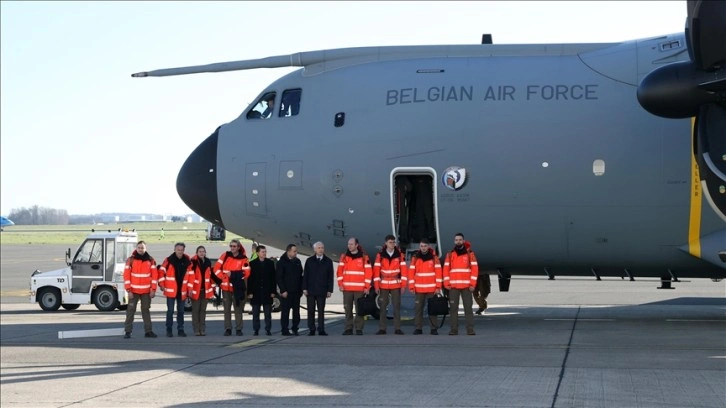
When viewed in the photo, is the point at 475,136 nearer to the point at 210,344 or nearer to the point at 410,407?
the point at 210,344

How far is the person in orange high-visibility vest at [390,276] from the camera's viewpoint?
63.7 feet


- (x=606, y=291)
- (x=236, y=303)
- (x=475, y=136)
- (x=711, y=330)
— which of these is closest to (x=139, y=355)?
(x=236, y=303)

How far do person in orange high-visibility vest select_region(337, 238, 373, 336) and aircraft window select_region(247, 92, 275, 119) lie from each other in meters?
3.98

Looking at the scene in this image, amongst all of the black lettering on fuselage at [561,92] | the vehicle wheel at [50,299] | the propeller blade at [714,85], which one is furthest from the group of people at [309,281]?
the vehicle wheel at [50,299]

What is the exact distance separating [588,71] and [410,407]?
405 inches

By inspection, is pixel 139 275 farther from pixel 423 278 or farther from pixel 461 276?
pixel 461 276

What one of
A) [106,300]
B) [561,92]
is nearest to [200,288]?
[561,92]

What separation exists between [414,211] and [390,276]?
8.16 ft

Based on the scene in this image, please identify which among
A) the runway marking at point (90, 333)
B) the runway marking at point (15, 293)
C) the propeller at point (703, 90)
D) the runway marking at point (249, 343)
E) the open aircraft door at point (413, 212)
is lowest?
the runway marking at point (15, 293)

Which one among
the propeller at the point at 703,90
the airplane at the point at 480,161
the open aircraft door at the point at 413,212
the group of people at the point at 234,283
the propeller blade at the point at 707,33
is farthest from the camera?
the open aircraft door at the point at 413,212

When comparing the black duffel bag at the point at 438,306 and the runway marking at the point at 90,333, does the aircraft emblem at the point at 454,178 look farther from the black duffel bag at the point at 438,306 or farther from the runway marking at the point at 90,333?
the runway marking at the point at 90,333

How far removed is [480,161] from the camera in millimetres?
19625

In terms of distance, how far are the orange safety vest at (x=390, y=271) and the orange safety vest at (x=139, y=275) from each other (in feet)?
14.8

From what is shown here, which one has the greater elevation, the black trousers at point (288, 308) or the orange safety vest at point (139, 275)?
the orange safety vest at point (139, 275)
